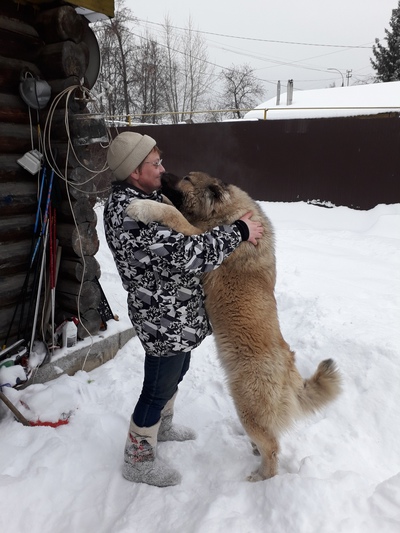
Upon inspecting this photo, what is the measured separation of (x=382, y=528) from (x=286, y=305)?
2.69m

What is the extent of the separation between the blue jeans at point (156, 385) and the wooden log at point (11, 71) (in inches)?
89.7

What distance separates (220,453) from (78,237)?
Result: 198 cm

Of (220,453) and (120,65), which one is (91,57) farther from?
(120,65)

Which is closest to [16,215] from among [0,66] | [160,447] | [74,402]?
[0,66]

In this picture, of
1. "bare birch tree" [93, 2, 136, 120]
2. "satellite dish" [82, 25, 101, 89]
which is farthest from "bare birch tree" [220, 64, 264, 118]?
"satellite dish" [82, 25, 101, 89]

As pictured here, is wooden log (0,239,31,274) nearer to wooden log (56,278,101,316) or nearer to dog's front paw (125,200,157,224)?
wooden log (56,278,101,316)

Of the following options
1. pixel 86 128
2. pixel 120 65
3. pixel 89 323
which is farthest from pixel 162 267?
pixel 120 65

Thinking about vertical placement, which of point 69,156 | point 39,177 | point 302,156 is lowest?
point 302,156

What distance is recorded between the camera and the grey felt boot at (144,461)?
2.15 meters

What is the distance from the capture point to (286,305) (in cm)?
425

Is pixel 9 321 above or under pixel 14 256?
under

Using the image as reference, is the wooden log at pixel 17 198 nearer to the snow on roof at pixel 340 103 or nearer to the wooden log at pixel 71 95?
the wooden log at pixel 71 95

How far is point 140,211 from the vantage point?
1.73m

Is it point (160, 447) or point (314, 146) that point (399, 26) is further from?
point (160, 447)
